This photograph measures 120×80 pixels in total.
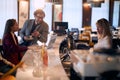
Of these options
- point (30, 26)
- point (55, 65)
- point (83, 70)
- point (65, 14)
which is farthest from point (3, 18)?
point (83, 70)

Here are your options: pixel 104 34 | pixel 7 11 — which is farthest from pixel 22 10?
pixel 104 34

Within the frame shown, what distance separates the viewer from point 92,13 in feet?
39.6

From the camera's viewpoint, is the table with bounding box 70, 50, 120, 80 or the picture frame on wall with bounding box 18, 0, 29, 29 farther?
the picture frame on wall with bounding box 18, 0, 29, 29

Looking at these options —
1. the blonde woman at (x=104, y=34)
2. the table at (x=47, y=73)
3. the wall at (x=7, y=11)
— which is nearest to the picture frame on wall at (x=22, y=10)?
the wall at (x=7, y=11)

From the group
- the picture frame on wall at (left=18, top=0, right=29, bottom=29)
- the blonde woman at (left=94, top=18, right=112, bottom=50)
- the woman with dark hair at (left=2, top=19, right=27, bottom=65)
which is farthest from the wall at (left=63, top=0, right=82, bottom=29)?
the blonde woman at (left=94, top=18, right=112, bottom=50)

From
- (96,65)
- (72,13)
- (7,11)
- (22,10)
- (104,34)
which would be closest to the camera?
(96,65)

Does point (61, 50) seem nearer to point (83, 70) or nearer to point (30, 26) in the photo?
point (30, 26)

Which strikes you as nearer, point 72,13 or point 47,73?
point 47,73

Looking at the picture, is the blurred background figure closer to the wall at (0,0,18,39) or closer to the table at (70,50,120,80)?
the table at (70,50,120,80)

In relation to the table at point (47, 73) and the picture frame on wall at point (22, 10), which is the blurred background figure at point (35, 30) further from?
the picture frame on wall at point (22, 10)

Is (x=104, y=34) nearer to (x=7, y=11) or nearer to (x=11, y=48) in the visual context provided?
(x=11, y=48)

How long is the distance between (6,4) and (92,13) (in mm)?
3958

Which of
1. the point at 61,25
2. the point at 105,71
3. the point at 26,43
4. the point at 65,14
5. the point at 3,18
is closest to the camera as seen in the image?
the point at 105,71

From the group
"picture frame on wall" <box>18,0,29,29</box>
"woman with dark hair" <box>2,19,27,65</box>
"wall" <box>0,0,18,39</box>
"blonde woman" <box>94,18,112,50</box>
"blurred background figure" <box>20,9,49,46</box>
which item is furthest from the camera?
"picture frame on wall" <box>18,0,29,29</box>
